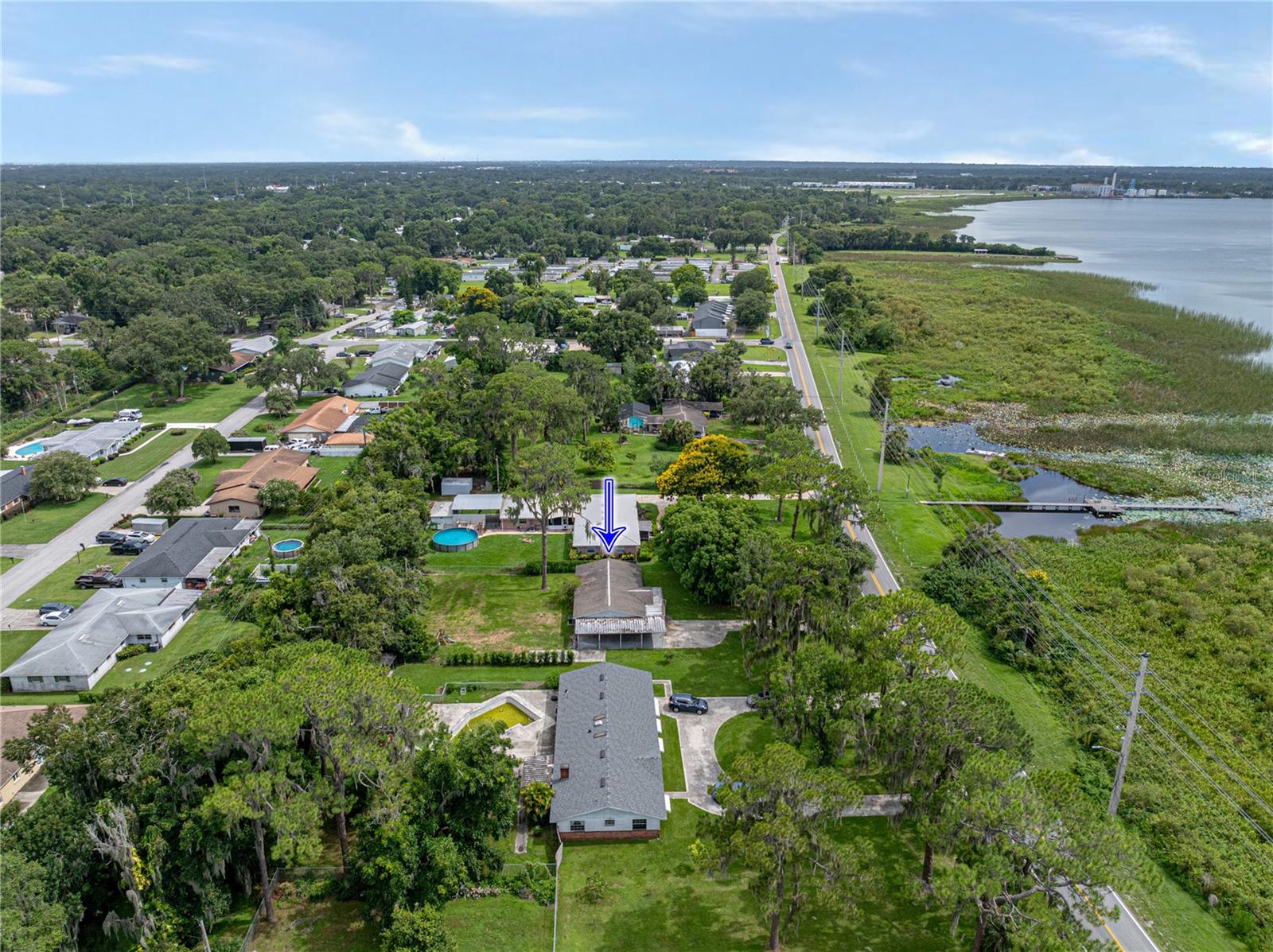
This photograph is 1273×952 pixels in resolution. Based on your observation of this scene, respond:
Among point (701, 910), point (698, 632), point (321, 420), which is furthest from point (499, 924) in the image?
point (321, 420)

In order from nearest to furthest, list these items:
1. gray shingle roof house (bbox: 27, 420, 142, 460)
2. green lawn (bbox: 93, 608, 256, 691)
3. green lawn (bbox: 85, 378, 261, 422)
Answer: green lawn (bbox: 93, 608, 256, 691)
gray shingle roof house (bbox: 27, 420, 142, 460)
green lawn (bbox: 85, 378, 261, 422)

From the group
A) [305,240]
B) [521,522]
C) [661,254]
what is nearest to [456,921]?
[521,522]

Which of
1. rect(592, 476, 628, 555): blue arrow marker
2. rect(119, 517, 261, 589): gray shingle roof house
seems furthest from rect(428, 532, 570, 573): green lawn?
rect(119, 517, 261, 589): gray shingle roof house

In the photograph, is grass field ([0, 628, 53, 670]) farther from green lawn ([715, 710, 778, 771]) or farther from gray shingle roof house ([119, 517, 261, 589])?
green lawn ([715, 710, 778, 771])

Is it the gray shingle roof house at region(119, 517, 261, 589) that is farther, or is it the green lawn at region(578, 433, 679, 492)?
the green lawn at region(578, 433, 679, 492)

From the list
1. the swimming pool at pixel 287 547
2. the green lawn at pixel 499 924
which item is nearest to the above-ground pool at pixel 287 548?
the swimming pool at pixel 287 547

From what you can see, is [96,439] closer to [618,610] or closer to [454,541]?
[454,541]

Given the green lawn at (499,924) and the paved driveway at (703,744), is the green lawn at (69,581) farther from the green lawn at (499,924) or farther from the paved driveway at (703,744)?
the paved driveway at (703,744)
